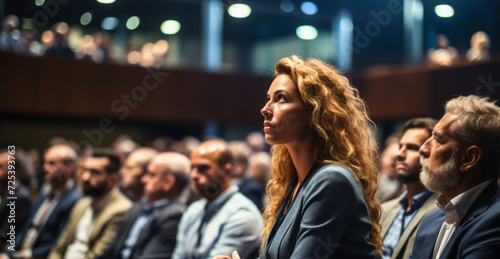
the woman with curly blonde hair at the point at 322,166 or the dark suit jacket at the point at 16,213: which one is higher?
the woman with curly blonde hair at the point at 322,166

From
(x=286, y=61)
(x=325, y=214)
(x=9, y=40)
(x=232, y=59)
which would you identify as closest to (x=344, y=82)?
(x=286, y=61)

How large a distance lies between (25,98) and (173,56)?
2580mm

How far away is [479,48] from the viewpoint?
25.4 ft

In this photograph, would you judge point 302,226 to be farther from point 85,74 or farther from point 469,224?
point 85,74

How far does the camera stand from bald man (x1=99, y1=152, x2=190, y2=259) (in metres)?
3.59

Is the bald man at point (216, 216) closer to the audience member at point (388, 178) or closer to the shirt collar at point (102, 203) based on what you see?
the shirt collar at point (102, 203)

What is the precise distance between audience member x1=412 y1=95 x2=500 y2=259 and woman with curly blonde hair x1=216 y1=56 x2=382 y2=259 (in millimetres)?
216

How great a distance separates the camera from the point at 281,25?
10984 mm

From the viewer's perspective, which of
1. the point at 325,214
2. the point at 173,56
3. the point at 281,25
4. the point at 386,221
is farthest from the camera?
the point at 281,25

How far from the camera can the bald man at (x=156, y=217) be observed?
3.59 meters

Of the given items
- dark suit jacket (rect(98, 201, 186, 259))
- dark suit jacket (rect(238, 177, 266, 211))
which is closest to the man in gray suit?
dark suit jacket (rect(98, 201, 186, 259))

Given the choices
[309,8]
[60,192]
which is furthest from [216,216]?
[309,8]

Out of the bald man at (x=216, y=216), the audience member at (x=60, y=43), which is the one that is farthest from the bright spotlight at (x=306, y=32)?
the bald man at (x=216, y=216)

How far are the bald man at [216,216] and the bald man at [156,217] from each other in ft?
0.37
